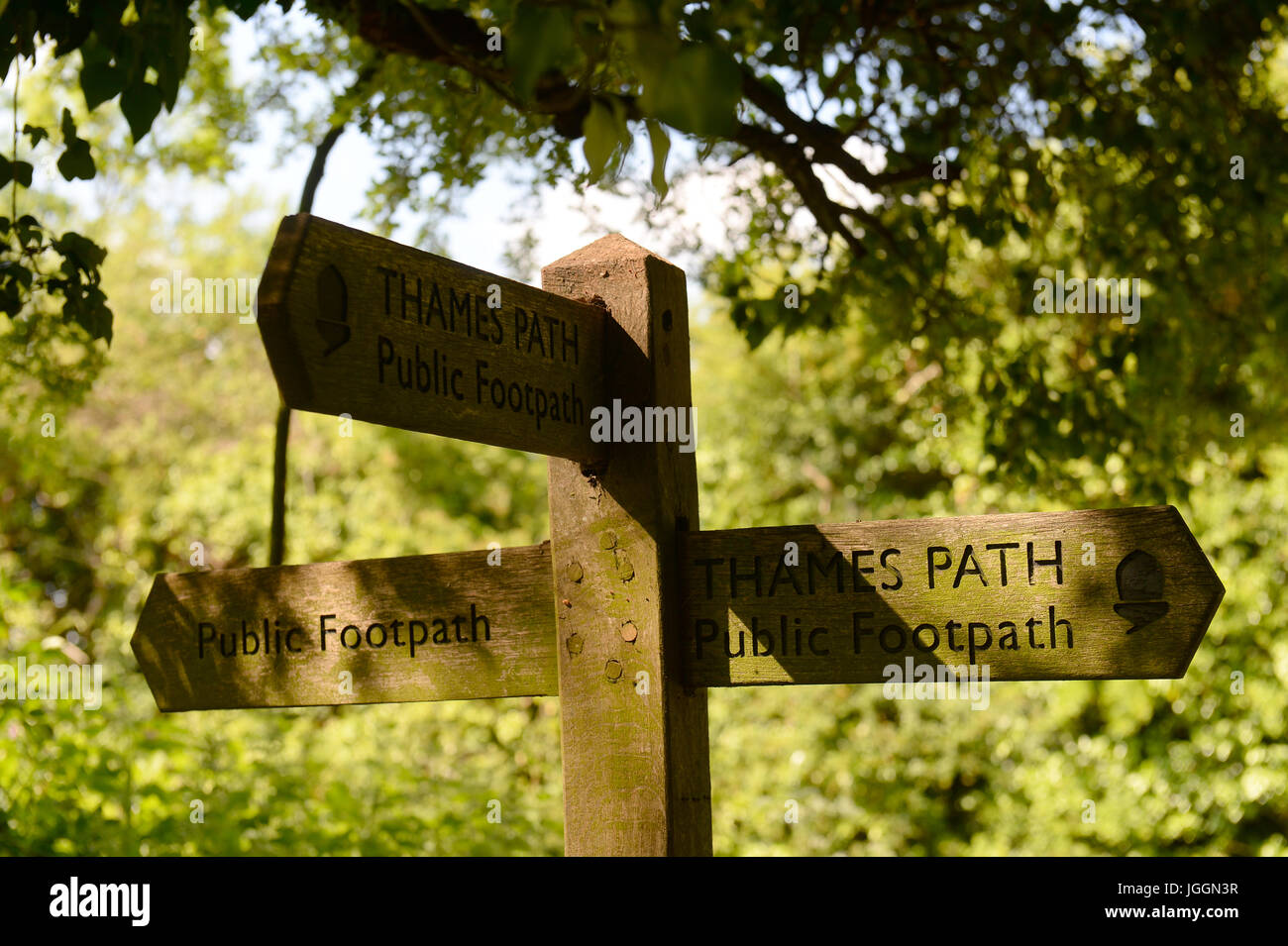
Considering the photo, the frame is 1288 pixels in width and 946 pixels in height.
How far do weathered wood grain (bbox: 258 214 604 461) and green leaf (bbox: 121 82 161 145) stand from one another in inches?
26.5

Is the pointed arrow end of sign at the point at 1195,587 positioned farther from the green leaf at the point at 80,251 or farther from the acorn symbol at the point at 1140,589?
the green leaf at the point at 80,251

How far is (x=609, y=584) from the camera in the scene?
1.82 meters

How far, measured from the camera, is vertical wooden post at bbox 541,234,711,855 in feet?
5.83

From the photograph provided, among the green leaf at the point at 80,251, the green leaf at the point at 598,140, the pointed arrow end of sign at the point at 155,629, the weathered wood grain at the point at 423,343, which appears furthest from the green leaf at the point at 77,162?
the green leaf at the point at 598,140

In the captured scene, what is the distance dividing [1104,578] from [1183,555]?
0.10m

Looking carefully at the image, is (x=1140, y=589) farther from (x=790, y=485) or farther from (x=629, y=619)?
(x=790, y=485)

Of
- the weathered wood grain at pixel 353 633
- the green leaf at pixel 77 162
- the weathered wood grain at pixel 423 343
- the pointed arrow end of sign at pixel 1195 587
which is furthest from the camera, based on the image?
the green leaf at pixel 77 162

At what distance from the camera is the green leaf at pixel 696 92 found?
863mm

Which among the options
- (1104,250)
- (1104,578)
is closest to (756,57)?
(1104,250)

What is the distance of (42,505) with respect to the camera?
1265cm

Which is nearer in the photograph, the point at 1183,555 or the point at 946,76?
the point at 1183,555

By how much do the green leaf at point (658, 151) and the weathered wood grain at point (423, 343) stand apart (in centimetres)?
59

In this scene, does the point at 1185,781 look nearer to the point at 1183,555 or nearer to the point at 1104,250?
the point at 1104,250
